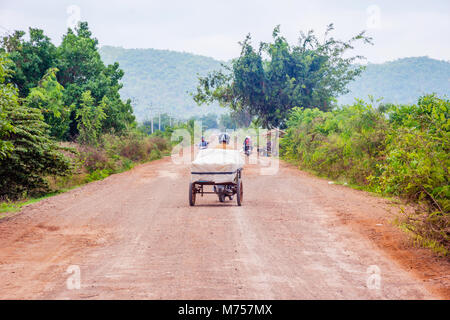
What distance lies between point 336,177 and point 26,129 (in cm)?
1480

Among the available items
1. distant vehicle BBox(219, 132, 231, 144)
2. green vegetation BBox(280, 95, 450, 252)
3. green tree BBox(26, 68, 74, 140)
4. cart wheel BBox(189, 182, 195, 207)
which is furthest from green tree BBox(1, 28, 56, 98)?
cart wheel BBox(189, 182, 195, 207)

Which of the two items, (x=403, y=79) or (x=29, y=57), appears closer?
(x=29, y=57)

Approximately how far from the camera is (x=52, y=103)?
33.1 metres

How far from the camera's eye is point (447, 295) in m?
7.19

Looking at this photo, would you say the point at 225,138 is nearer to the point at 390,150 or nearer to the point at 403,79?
the point at 390,150

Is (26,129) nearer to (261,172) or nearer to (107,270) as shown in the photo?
(107,270)

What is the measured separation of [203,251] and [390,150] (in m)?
7.71

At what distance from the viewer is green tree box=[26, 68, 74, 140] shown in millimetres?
32000

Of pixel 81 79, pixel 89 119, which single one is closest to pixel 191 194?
pixel 89 119

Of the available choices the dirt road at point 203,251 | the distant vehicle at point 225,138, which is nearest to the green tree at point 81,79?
the distant vehicle at point 225,138

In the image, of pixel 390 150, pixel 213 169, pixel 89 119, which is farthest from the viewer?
pixel 89 119

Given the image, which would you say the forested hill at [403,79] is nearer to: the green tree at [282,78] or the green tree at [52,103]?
the green tree at [282,78]

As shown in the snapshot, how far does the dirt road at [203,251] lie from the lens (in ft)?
24.1
